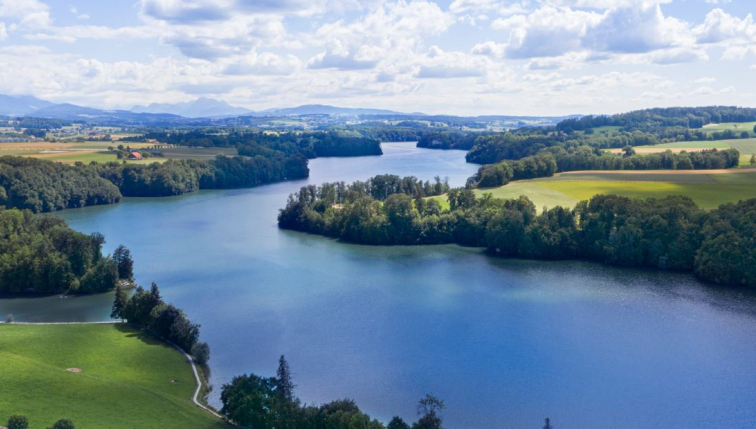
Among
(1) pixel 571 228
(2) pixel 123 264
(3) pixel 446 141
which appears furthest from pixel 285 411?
(3) pixel 446 141

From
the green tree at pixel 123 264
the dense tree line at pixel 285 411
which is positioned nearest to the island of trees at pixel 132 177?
the green tree at pixel 123 264

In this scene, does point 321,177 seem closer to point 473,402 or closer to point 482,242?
point 482,242

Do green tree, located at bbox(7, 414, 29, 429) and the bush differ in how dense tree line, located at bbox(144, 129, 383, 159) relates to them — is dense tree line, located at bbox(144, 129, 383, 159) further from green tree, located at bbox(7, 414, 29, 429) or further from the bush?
green tree, located at bbox(7, 414, 29, 429)

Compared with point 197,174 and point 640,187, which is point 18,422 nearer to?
point 640,187

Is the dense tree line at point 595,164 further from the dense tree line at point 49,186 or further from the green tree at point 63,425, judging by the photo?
the green tree at point 63,425

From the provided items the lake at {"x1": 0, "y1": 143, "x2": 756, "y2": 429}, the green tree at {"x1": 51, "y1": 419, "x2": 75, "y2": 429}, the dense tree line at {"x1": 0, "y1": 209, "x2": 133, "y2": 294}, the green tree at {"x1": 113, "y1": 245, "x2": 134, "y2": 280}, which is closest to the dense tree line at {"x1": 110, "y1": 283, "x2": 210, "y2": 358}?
the lake at {"x1": 0, "y1": 143, "x2": 756, "y2": 429}

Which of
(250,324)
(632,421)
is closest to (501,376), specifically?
(632,421)
